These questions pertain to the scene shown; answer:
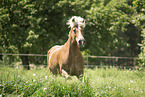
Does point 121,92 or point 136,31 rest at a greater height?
point 136,31

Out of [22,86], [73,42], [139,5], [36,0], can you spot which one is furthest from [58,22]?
[22,86]

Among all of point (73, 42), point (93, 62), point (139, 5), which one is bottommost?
point (93, 62)

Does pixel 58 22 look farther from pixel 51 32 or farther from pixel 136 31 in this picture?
pixel 136 31

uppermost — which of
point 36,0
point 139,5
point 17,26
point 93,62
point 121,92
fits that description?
point 36,0

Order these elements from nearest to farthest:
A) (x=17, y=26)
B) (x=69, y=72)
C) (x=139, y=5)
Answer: (x=69, y=72)
(x=139, y=5)
(x=17, y=26)

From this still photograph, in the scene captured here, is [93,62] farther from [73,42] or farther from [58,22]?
[73,42]

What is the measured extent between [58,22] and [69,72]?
10.7m

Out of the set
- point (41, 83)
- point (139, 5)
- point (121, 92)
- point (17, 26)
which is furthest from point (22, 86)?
point (17, 26)

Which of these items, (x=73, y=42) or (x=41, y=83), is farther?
(x=73, y=42)

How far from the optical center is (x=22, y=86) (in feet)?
16.2

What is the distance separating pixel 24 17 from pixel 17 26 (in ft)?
3.20

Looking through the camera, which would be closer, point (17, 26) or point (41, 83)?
point (41, 83)

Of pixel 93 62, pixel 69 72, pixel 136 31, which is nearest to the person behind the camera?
pixel 69 72

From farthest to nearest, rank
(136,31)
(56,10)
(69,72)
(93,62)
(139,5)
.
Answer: (136,31)
(93,62)
(56,10)
(139,5)
(69,72)
